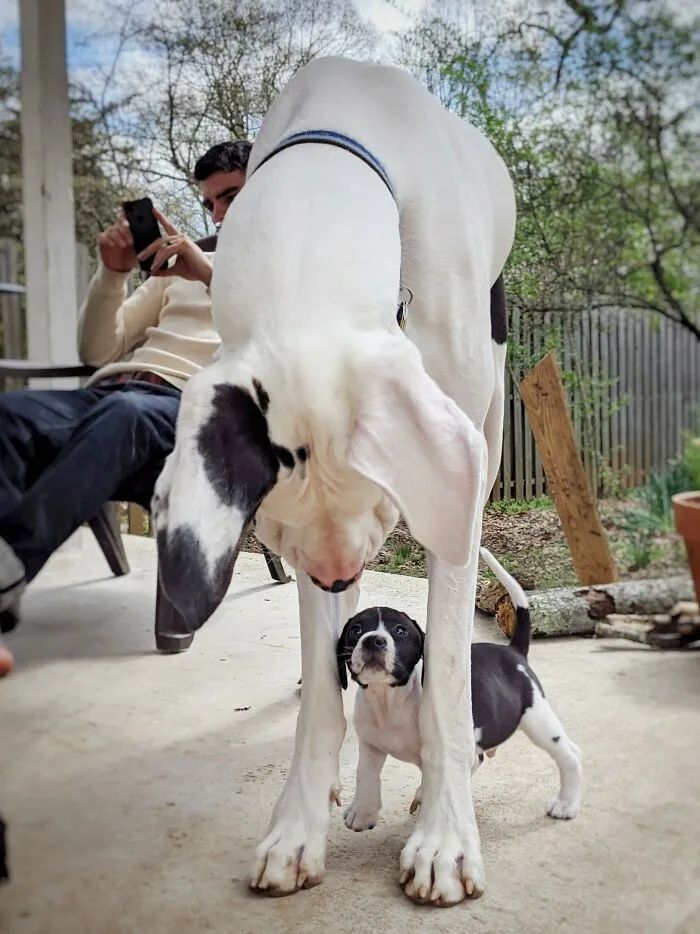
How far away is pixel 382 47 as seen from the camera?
3.33ft

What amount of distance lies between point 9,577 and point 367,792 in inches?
24.2

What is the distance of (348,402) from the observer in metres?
0.77

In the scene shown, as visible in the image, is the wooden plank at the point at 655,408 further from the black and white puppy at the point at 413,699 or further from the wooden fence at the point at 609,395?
the black and white puppy at the point at 413,699

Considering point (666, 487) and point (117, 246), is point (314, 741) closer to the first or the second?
Answer: point (666, 487)

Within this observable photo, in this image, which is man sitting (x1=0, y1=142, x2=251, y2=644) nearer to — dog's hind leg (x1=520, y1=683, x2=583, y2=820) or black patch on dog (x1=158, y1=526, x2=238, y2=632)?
black patch on dog (x1=158, y1=526, x2=238, y2=632)

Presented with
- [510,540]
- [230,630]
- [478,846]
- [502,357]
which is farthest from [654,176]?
[478,846]

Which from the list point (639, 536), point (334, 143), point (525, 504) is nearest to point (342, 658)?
point (525, 504)

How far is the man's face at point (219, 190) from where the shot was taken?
3.27ft

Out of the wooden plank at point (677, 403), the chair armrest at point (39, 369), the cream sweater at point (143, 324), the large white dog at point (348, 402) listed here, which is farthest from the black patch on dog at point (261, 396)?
the wooden plank at point (677, 403)

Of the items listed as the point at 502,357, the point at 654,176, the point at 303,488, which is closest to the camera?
the point at 303,488

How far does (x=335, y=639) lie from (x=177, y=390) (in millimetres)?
415

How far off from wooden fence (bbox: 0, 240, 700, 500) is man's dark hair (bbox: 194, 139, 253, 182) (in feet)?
0.56

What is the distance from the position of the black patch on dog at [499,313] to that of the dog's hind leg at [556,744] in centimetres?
49

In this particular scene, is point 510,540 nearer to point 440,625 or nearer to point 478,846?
point 440,625
